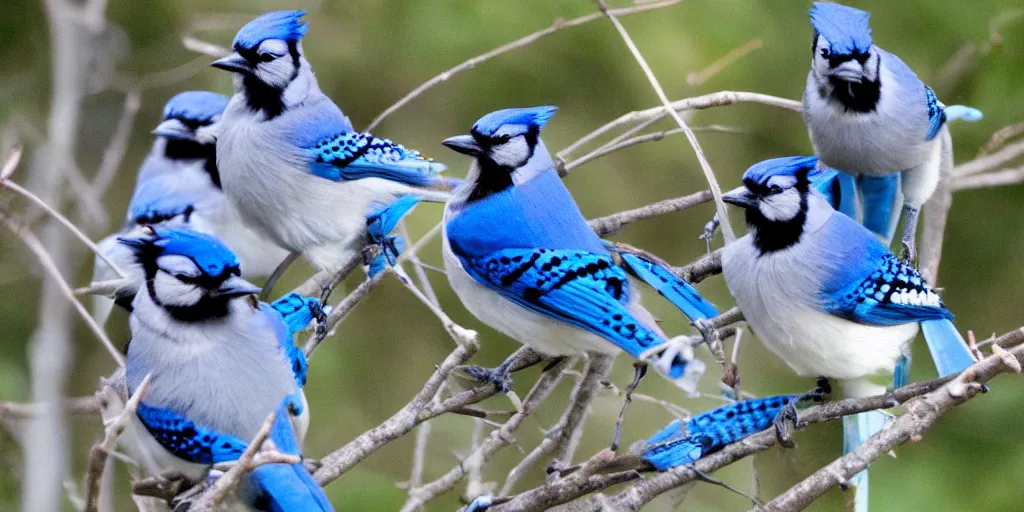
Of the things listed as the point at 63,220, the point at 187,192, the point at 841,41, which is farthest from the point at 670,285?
the point at 187,192

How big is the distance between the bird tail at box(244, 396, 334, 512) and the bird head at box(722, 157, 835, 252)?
951 millimetres

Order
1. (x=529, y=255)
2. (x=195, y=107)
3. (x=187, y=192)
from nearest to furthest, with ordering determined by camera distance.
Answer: (x=529, y=255)
(x=195, y=107)
(x=187, y=192)

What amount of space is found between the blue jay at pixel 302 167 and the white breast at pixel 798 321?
0.81m

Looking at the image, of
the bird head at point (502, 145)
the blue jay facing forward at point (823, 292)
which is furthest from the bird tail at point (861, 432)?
the bird head at point (502, 145)

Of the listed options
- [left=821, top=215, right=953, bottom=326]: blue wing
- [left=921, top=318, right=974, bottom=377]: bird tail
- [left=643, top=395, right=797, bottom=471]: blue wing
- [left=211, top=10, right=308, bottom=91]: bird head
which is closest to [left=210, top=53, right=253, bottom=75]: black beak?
[left=211, top=10, right=308, bottom=91]: bird head

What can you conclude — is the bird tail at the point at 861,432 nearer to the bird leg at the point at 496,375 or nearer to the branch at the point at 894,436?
the branch at the point at 894,436

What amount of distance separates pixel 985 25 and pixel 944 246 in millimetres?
843

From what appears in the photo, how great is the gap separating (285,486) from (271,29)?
105 centimetres

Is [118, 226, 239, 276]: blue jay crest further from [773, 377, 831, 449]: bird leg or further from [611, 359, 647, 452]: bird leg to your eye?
[773, 377, 831, 449]: bird leg

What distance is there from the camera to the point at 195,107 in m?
3.56

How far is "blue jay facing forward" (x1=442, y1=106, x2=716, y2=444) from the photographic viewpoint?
2111 mm

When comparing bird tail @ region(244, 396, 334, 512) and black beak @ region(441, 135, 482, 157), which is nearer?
bird tail @ region(244, 396, 334, 512)

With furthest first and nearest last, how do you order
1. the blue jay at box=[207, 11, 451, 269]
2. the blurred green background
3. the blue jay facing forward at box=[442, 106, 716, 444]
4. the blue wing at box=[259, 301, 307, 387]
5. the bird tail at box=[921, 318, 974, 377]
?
the blurred green background, the blue jay at box=[207, 11, 451, 269], the bird tail at box=[921, 318, 974, 377], the blue wing at box=[259, 301, 307, 387], the blue jay facing forward at box=[442, 106, 716, 444]

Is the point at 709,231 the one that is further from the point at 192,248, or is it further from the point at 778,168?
the point at 192,248
